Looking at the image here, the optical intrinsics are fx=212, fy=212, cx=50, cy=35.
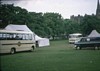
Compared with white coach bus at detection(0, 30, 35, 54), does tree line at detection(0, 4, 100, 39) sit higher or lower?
higher

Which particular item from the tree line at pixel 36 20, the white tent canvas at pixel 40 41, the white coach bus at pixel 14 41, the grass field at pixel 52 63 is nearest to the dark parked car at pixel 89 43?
the white coach bus at pixel 14 41

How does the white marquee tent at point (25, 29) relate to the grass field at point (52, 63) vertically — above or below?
above

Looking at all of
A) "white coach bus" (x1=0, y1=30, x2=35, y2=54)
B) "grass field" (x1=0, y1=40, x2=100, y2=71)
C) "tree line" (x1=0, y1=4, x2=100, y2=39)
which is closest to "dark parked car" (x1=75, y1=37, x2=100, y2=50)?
"white coach bus" (x1=0, y1=30, x2=35, y2=54)

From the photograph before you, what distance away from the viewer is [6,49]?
2275cm

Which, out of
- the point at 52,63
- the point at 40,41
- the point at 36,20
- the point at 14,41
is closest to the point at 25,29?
the point at 40,41

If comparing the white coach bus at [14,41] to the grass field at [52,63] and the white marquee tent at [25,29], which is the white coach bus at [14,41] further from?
the white marquee tent at [25,29]

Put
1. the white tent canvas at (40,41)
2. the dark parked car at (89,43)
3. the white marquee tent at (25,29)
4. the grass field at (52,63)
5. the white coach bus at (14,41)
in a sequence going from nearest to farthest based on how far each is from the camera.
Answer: the grass field at (52,63)
the white coach bus at (14,41)
the dark parked car at (89,43)
the white marquee tent at (25,29)
the white tent canvas at (40,41)

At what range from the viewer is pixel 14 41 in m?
24.3

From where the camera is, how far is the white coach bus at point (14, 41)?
2244cm

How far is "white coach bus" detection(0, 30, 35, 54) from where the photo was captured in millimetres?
22438

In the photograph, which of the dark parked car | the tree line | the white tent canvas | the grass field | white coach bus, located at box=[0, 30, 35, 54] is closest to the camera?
the grass field

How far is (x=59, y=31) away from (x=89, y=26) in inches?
712

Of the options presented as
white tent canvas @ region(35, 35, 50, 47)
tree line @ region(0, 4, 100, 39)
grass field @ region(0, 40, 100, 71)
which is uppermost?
tree line @ region(0, 4, 100, 39)

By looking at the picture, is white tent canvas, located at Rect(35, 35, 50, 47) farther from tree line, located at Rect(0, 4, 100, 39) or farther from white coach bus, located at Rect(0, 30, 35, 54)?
white coach bus, located at Rect(0, 30, 35, 54)
